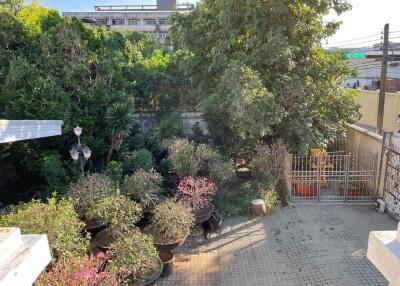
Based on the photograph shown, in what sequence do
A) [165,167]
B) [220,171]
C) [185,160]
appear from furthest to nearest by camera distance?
[165,167]
[220,171]
[185,160]

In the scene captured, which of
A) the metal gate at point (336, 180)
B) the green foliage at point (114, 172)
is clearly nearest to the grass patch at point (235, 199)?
the metal gate at point (336, 180)

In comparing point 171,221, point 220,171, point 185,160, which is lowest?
point 171,221

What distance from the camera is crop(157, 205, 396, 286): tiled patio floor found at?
5527 millimetres

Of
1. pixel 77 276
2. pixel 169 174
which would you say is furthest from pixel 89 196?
pixel 169 174

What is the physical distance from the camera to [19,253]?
1.41m

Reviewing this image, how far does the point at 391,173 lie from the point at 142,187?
Answer: 575 cm

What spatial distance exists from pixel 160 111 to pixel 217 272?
756 centimetres

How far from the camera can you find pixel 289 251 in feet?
20.6

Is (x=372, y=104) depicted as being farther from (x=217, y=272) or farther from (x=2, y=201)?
(x=2, y=201)

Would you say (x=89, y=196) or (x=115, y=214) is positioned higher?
(x=89, y=196)

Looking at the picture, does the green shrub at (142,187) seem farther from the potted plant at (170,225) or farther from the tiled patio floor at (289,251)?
the tiled patio floor at (289,251)

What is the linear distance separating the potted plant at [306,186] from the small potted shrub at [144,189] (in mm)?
3822

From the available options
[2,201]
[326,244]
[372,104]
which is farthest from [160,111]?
[372,104]

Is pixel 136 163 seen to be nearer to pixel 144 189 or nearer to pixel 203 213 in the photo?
pixel 144 189
